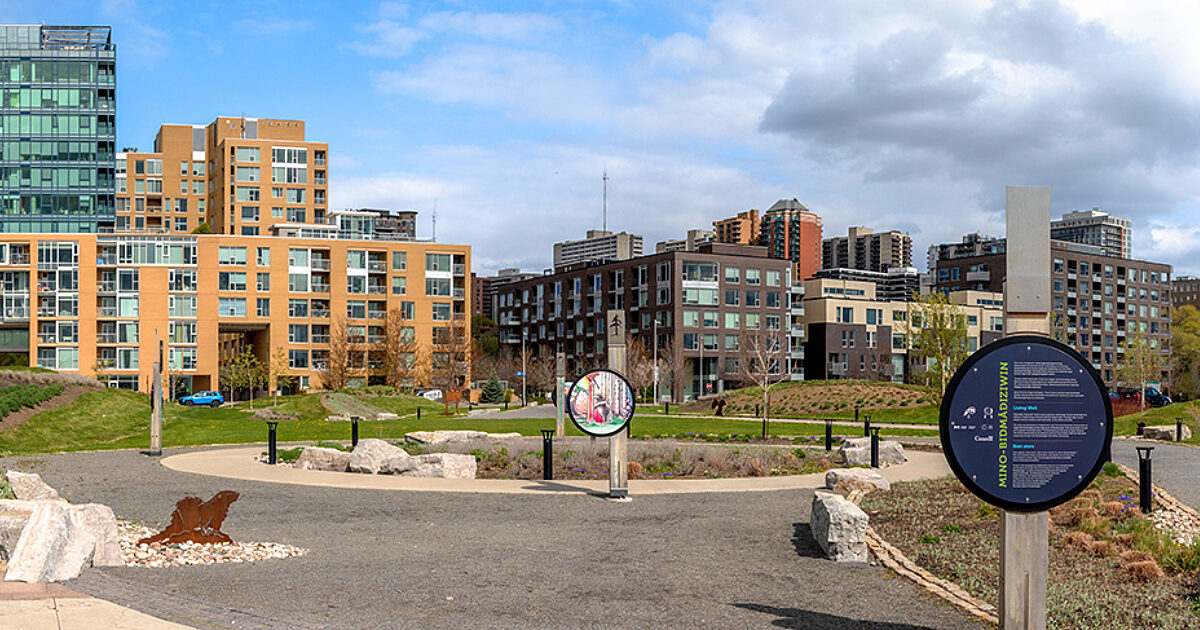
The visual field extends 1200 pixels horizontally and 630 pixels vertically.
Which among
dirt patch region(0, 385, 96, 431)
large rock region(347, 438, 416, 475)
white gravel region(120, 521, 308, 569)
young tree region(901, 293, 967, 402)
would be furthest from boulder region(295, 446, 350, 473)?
young tree region(901, 293, 967, 402)

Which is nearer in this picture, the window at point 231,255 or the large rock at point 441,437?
the large rock at point 441,437

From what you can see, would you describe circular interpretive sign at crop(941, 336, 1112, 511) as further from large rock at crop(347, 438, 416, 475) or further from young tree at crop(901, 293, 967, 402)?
young tree at crop(901, 293, 967, 402)

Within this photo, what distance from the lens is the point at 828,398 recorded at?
60.5 metres

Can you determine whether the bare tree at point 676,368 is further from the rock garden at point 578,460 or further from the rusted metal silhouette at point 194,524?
the rusted metal silhouette at point 194,524

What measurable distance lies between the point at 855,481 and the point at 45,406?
35.5 meters

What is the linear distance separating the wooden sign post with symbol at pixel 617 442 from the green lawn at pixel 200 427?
16.6m

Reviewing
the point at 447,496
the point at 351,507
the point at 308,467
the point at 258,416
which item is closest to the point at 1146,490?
the point at 447,496

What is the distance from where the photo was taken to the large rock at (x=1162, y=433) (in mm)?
36188

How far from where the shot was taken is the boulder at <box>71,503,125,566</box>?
36.5 feet

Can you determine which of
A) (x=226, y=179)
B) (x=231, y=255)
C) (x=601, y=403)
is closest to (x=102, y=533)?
(x=601, y=403)

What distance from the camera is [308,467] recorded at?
75.1ft

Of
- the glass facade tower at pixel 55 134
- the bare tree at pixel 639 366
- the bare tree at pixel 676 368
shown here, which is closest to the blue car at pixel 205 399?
the glass facade tower at pixel 55 134

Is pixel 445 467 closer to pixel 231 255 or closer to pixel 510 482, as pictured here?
pixel 510 482

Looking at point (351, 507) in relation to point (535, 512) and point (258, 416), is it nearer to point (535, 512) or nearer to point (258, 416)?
point (535, 512)
